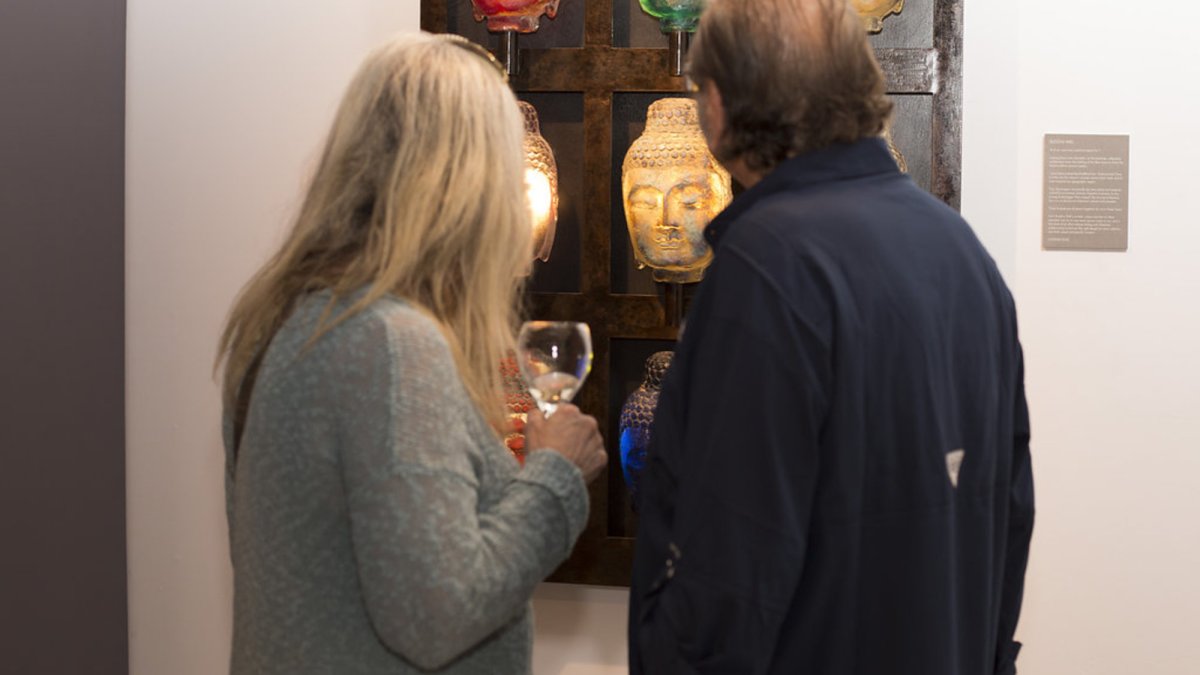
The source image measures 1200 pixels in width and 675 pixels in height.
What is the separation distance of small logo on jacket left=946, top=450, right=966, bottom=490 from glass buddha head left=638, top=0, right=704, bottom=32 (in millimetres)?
1151

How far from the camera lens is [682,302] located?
228cm

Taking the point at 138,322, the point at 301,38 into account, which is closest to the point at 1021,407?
the point at 301,38

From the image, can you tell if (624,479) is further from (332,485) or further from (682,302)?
(332,485)

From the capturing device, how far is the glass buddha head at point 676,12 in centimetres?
217

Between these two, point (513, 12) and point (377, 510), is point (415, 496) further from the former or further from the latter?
point (513, 12)

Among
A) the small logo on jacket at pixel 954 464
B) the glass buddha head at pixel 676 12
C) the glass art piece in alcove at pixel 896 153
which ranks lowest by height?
the small logo on jacket at pixel 954 464

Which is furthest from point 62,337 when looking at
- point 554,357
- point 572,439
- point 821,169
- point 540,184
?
point 821,169

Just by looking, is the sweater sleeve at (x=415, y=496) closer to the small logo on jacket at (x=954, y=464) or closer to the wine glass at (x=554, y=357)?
the wine glass at (x=554, y=357)

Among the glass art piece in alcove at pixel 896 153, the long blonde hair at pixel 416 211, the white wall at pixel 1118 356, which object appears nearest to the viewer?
the long blonde hair at pixel 416 211

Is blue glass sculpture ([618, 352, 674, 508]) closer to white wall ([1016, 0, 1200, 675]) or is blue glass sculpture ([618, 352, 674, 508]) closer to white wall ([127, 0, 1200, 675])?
white wall ([127, 0, 1200, 675])

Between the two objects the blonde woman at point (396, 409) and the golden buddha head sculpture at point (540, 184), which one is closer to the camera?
the blonde woman at point (396, 409)

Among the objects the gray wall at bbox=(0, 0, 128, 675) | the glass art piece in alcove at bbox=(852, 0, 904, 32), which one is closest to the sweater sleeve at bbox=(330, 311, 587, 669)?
the glass art piece in alcove at bbox=(852, 0, 904, 32)

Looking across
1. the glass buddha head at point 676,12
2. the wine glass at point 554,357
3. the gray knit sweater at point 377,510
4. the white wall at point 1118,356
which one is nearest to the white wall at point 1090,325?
the white wall at point 1118,356

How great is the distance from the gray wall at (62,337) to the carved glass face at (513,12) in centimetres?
88
